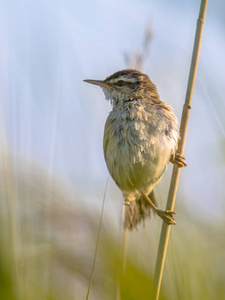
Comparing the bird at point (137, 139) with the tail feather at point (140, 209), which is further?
the tail feather at point (140, 209)

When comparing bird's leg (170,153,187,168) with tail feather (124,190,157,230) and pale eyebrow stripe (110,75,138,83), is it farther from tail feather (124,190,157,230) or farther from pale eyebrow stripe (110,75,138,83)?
pale eyebrow stripe (110,75,138,83)

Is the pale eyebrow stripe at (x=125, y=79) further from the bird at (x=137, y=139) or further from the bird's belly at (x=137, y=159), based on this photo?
the bird's belly at (x=137, y=159)


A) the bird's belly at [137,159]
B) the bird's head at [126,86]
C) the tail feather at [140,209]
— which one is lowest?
the tail feather at [140,209]

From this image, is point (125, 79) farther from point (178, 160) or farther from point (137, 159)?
point (178, 160)

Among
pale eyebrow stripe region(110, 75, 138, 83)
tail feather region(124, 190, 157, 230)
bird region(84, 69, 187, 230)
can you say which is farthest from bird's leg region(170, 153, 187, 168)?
pale eyebrow stripe region(110, 75, 138, 83)

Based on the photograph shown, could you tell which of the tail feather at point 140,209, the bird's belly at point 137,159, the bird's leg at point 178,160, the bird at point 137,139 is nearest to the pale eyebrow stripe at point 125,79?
the bird at point 137,139

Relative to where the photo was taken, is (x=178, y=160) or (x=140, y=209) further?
(x=140, y=209)

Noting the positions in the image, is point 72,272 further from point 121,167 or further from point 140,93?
point 140,93

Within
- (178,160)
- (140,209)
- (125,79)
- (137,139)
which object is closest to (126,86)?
(125,79)
